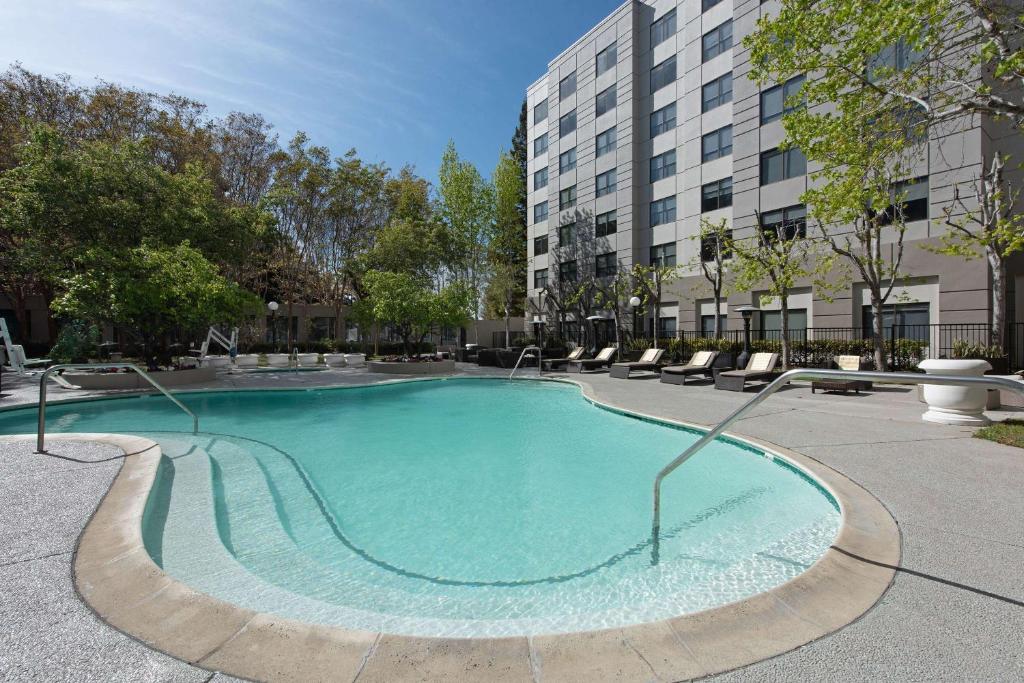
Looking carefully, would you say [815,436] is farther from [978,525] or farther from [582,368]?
[582,368]

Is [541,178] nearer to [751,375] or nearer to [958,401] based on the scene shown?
[751,375]

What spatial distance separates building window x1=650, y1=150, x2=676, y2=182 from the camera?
2588cm

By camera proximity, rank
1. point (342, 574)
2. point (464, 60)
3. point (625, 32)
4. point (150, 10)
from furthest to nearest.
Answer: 1. point (625, 32)
2. point (464, 60)
3. point (150, 10)
4. point (342, 574)

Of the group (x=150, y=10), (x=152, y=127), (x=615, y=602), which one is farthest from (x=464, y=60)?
(x=615, y=602)

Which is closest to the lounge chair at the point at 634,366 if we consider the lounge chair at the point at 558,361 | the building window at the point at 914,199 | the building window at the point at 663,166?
the lounge chair at the point at 558,361

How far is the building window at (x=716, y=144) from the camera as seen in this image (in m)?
23.0

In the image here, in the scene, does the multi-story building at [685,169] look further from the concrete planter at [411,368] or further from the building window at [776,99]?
the concrete planter at [411,368]

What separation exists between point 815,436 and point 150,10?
1484 centimetres

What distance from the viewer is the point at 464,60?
19000mm

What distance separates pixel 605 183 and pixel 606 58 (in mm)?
7778

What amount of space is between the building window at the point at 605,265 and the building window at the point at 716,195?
634 cm

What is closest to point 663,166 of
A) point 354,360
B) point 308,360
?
point 354,360

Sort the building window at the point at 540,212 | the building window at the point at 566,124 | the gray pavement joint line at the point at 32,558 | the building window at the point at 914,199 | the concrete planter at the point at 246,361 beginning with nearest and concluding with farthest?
the gray pavement joint line at the point at 32,558 → the building window at the point at 914,199 → the concrete planter at the point at 246,361 → the building window at the point at 566,124 → the building window at the point at 540,212

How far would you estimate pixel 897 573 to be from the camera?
2.89 metres
